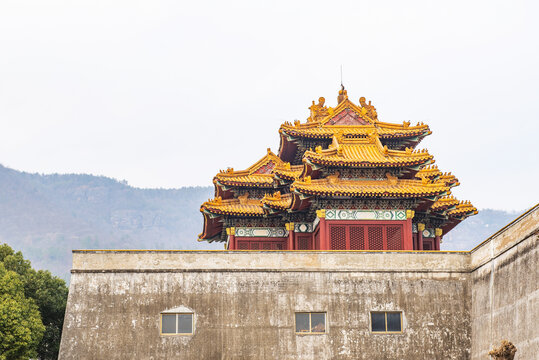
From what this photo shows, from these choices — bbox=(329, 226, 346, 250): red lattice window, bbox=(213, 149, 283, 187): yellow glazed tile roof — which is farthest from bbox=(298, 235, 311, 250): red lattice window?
bbox=(213, 149, 283, 187): yellow glazed tile roof

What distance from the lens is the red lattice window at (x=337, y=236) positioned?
31.4m

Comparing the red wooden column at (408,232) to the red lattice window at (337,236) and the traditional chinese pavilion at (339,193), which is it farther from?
the red lattice window at (337,236)

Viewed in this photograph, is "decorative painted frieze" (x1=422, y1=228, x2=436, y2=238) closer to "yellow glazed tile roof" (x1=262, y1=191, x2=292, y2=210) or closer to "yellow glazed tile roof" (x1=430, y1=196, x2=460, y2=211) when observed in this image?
"yellow glazed tile roof" (x1=430, y1=196, x2=460, y2=211)

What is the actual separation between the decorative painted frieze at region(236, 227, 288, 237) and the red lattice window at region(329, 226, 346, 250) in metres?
4.64

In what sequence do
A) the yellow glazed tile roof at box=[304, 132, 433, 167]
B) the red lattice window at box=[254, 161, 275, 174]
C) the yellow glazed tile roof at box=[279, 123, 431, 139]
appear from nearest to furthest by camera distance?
the yellow glazed tile roof at box=[304, 132, 433, 167], the yellow glazed tile roof at box=[279, 123, 431, 139], the red lattice window at box=[254, 161, 275, 174]

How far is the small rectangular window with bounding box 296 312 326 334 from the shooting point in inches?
1122

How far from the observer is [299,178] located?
3294 cm

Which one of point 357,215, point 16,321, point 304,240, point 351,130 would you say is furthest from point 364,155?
point 16,321

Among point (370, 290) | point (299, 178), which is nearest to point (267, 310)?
point (370, 290)

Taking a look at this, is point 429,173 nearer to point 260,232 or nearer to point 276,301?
point 260,232

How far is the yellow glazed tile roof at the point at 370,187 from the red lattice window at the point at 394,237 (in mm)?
1440

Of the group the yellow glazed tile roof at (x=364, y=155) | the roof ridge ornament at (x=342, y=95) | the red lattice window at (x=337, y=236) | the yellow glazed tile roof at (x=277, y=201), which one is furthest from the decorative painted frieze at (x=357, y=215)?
Result: the roof ridge ornament at (x=342, y=95)

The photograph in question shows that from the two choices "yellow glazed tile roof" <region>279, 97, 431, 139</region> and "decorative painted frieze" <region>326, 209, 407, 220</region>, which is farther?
"yellow glazed tile roof" <region>279, 97, 431, 139</region>

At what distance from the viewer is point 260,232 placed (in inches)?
1416
